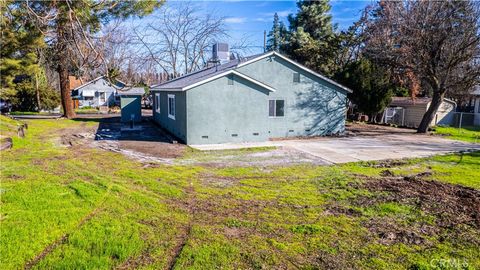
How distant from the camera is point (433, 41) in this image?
1706 cm

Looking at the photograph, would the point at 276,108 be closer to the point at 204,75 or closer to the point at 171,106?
the point at 204,75

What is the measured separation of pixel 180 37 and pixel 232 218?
32.0 m

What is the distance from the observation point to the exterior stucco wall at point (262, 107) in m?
13.9

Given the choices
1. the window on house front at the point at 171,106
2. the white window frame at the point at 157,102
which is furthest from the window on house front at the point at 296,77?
the white window frame at the point at 157,102

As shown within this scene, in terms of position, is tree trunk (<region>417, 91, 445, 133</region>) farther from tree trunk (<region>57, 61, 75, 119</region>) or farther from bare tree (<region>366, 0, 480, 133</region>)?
tree trunk (<region>57, 61, 75, 119</region>)

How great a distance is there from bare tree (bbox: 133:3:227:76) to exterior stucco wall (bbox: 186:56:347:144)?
19.9 meters

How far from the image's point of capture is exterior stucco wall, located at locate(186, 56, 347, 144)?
13883 millimetres

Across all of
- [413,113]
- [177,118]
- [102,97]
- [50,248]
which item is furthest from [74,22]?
[102,97]

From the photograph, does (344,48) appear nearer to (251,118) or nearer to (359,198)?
(251,118)

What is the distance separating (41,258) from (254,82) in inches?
461

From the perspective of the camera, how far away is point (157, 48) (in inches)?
1355

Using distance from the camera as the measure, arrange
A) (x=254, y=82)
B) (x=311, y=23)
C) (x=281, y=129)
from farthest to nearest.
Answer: (x=311, y=23) < (x=281, y=129) < (x=254, y=82)

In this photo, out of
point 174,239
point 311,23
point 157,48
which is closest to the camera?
point 174,239

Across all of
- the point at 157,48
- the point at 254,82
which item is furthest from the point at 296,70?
the point at 157,48
